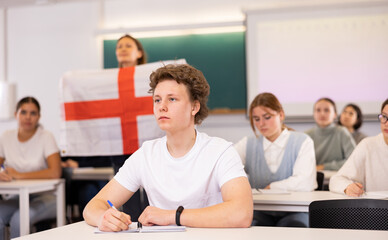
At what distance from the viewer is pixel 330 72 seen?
18.7ft

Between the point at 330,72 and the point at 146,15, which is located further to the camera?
the point at 146,15

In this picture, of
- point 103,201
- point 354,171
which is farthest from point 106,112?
point 354,171

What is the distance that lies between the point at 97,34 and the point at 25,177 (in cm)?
328

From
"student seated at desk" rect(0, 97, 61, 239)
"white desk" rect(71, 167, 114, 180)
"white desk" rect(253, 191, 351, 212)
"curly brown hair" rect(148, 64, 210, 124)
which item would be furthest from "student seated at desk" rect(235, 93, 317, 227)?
"white desk" rect(71, 167, 114, 180)

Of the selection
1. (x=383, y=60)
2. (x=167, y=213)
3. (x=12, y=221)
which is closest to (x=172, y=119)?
(x=167, y=213)

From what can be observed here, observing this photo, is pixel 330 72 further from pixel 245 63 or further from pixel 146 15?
pixel 146 15

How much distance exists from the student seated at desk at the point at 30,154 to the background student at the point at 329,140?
246cm

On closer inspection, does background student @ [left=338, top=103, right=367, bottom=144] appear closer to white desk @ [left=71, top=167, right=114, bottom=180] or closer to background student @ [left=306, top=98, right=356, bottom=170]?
background student @ [left=306, top=98, right=356, bottom=170]

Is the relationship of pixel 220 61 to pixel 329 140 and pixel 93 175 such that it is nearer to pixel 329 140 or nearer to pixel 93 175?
pixel 329 140

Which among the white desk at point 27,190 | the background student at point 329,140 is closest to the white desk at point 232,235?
the white desk at point 27,190

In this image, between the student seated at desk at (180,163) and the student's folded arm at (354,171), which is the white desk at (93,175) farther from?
the student seated at desk at (180,163)

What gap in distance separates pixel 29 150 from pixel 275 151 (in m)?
1.98

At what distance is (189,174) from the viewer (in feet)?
5.82

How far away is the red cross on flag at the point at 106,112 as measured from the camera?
270 cm
